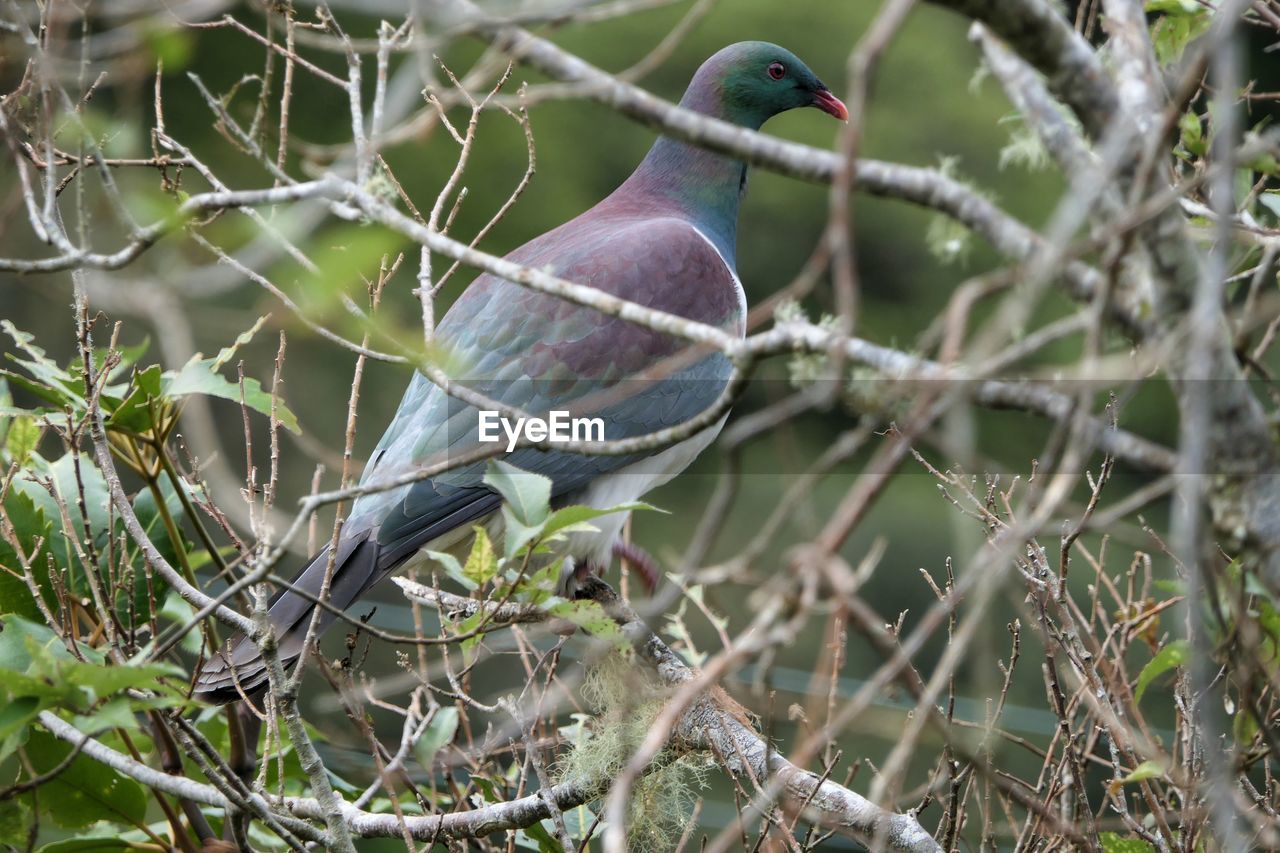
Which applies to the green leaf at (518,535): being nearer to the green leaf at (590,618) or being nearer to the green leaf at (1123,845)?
the green leaf at (590,618)

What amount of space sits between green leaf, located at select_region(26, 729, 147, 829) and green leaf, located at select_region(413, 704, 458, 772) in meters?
0.36

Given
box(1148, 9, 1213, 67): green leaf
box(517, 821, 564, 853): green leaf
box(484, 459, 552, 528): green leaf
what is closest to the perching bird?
box(517, 821, 564, 853): green leaf

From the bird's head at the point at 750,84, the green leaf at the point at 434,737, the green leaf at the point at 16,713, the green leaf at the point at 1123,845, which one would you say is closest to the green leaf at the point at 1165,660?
the green leaf at the point at 1123,845

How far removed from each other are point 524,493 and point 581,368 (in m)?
0.99

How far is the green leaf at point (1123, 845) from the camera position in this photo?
1.45 metres

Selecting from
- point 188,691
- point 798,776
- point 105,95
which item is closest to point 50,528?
point 188,691

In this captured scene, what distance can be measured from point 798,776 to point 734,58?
1.81 metres

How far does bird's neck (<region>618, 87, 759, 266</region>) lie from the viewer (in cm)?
284

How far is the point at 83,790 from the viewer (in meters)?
1.63

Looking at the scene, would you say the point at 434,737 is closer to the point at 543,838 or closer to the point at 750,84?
the point at 543,838

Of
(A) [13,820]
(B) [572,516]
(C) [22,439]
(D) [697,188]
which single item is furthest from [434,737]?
(D) [697,188]

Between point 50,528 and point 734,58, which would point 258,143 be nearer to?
point 50,528

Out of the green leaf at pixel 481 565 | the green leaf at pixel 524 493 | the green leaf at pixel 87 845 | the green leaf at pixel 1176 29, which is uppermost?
Result: the green leaf at pixel 1176 29

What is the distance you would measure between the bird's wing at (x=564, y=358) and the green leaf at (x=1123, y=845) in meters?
1.18
